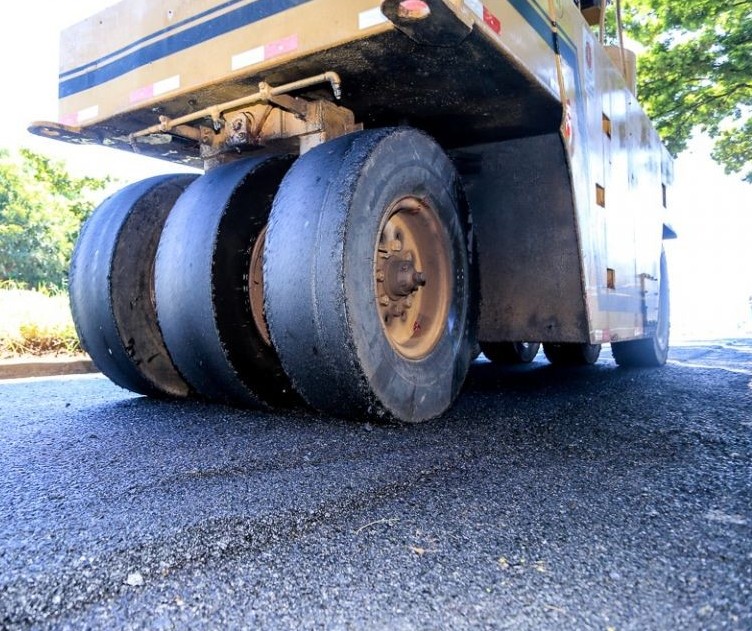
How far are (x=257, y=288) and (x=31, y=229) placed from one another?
24.5 meters

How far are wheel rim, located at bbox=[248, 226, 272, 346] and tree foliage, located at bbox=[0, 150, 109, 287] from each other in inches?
862

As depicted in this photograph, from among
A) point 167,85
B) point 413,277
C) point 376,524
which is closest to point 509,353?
point 413,277

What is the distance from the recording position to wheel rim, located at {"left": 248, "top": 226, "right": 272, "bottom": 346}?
2416 millimetres

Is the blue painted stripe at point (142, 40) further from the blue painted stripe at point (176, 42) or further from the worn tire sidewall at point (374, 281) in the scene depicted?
the worn tire sidewall at point (374, 281)

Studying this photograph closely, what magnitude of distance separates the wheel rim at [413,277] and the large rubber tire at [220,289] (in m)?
0.50

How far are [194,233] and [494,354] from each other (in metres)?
3.84

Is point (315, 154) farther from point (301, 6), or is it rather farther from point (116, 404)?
point (116, 404)

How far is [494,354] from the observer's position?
18.6 feet

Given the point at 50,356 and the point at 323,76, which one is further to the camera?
the point at 50,356

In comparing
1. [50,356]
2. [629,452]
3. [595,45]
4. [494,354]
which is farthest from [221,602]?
[50,356]

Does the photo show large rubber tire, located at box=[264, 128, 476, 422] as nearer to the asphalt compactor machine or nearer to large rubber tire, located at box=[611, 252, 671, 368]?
the asphalt compactor machine

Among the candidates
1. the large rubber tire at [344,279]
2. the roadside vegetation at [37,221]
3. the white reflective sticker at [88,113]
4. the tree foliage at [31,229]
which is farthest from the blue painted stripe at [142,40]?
the tree foliage at [31,229]

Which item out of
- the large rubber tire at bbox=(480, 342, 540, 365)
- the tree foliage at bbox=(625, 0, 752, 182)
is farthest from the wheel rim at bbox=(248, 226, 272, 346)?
the tree foliage at bbox=(625, 0, 752, 182)

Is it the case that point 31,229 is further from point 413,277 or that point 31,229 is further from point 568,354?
point 413,277
